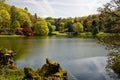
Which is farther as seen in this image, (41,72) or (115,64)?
(41,72)

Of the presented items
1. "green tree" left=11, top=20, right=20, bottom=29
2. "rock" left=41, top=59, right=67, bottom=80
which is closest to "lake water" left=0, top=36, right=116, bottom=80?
"rock" left=41, top=59, right=67, bottom=80

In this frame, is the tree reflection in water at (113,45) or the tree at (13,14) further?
the tree at (13,14)

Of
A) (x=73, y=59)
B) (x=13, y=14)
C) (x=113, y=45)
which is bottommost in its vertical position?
(x=73, y=59)

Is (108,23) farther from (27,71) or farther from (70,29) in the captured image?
(70,29)

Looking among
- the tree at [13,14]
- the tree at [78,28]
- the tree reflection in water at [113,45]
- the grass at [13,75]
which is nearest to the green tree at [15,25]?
the tree at [13,14]

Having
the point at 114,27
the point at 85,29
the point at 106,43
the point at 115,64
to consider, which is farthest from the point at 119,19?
the point at 85,29

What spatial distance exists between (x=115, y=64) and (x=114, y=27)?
260cm

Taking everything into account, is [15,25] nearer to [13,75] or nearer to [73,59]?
[73,59]

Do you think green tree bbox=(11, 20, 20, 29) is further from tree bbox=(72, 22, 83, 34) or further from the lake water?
the lake water

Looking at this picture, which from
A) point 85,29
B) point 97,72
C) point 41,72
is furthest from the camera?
point 85,29

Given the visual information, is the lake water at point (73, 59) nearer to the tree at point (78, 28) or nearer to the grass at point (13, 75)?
the grass at point (13, 75)

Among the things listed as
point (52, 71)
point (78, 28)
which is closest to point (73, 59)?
point (52, 71)

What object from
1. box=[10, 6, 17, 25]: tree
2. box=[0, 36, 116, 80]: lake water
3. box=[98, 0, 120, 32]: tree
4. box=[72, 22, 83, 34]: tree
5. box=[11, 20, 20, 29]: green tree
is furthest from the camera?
box=[72, 22, 83, 34]: tree

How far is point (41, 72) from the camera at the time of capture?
20.5 m
